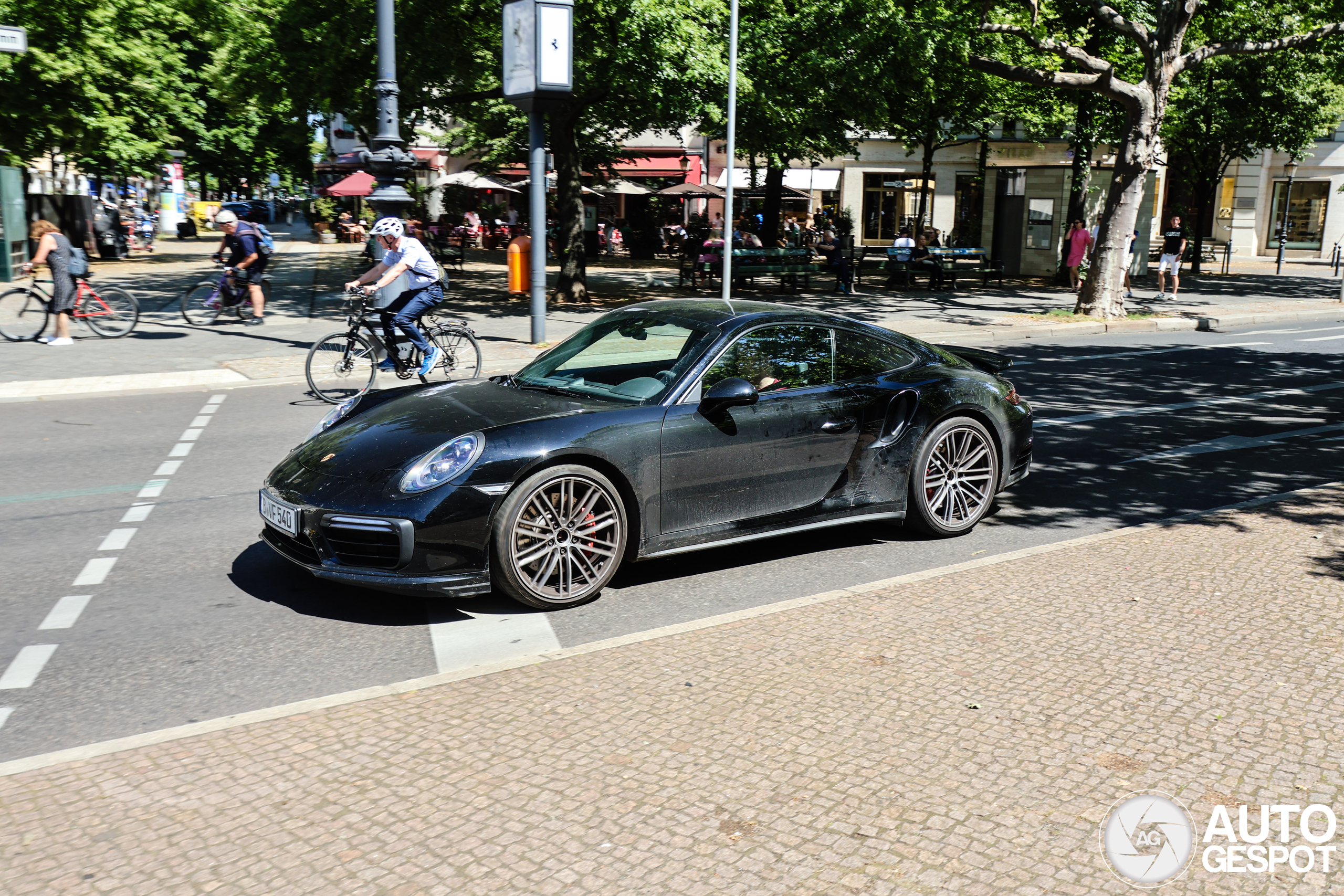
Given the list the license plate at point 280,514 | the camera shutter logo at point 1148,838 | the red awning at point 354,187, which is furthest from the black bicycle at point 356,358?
the red awning at point 354,187

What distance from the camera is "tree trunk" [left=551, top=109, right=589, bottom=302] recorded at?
71.7 feet

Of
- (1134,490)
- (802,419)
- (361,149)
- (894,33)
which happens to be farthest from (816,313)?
(894,33)

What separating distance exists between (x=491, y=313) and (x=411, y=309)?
8.91 metres

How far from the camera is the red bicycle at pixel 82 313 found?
16.3 meters

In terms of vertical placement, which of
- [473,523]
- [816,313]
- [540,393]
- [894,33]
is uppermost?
[894,33]

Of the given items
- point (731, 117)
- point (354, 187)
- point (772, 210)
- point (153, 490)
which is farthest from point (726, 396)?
point (354, 187)

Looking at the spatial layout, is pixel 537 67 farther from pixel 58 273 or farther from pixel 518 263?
pixel 58 273

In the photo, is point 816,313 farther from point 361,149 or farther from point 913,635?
point 361,149

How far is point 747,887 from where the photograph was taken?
319 cm

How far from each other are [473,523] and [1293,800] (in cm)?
336

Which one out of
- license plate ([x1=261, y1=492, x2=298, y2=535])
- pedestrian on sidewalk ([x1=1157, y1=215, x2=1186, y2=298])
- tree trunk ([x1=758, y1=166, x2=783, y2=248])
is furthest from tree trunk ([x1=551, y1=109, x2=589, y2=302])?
license plate ([x1=261, y1=492, x2=298, y2=535])

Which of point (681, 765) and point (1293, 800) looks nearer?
point (1293, 800)

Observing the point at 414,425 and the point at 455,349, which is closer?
the point at 414,425

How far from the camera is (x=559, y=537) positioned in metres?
5.51
